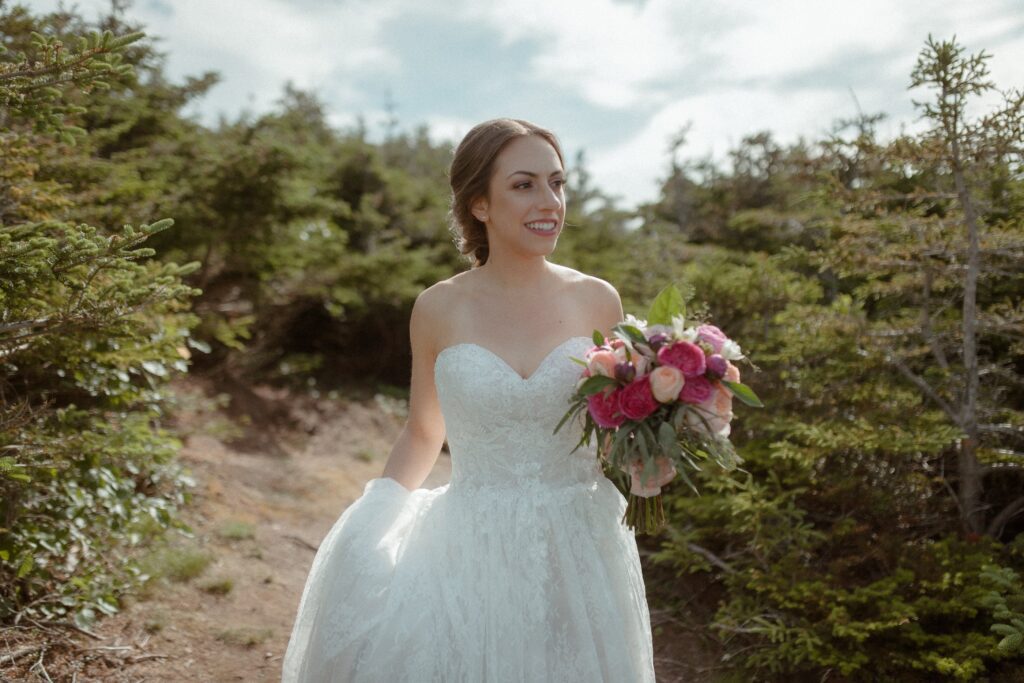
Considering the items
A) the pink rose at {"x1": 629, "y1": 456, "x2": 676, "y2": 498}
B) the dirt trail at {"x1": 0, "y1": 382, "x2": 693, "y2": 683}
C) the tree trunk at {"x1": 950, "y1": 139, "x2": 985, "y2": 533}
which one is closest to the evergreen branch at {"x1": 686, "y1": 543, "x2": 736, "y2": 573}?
the dirt trail at {"x1": 0, "y1": 382, "x2": 693, "y2": 683}

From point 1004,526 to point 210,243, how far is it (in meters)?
7.34

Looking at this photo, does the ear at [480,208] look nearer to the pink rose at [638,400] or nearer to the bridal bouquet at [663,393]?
the bridal bouquet at [663,393]

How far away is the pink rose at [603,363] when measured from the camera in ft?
7.50

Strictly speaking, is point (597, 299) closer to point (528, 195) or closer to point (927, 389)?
point (528, 195)

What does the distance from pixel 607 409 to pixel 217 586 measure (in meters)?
3.57

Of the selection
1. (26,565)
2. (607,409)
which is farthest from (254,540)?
(607,409)

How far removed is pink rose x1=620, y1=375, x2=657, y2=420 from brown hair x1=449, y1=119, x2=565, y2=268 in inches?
43.5

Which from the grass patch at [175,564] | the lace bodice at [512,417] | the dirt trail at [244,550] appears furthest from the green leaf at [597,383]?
the grass patch at [175,564]

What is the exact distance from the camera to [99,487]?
3.97m

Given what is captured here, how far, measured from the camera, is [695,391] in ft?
7.16

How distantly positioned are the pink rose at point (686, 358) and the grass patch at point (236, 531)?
444 centimetres

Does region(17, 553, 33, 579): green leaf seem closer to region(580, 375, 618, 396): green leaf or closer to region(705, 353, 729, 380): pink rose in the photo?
region(580, 375, 618, 396): green leaf

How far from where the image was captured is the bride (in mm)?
2412

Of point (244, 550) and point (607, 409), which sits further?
point (244, 550)
